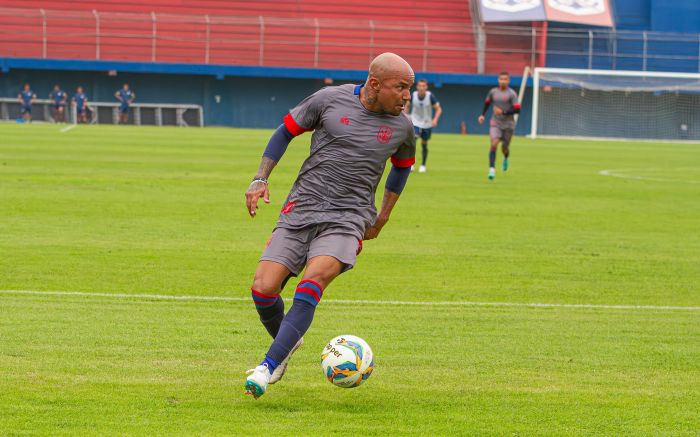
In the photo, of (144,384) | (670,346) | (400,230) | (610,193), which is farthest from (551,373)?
(610,193)

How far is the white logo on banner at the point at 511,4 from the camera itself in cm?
5906

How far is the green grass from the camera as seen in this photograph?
6367 millimetres

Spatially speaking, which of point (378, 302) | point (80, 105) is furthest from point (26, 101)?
point (378, 302)

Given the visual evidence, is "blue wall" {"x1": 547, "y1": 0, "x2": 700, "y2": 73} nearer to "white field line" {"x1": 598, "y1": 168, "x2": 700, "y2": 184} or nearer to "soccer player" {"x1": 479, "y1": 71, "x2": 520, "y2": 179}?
"white field line" {"x1": 598, "y1": 168, "x2": 700, "y2": 184}

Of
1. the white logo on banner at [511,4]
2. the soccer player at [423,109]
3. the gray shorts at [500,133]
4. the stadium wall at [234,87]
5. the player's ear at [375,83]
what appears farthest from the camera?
the white logo on banner at [511,4]

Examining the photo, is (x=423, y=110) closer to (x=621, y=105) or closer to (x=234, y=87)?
(x=621, y=105)

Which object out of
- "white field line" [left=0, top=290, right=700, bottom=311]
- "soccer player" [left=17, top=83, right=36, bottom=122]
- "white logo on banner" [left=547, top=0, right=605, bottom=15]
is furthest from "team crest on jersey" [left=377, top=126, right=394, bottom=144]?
"white logo on banner" [left=547, top=0, right=605, bottom=15]

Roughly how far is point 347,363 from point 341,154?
129 centimetres

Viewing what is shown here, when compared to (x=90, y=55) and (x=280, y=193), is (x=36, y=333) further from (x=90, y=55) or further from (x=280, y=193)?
(x=90, y=55)

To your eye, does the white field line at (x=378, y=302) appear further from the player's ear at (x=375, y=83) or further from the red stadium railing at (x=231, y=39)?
the red stadium railing at (x=231, y=39)

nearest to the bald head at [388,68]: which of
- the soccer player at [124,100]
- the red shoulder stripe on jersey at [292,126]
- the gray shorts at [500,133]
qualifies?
the red shoulder stripe on jersey at [292,126]

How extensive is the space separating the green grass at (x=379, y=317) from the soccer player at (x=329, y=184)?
26.7 inches

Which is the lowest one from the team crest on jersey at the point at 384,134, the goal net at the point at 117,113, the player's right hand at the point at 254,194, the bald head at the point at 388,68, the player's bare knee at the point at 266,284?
the goal net at the point at 117,113

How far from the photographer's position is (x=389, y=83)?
6871 millimetres
